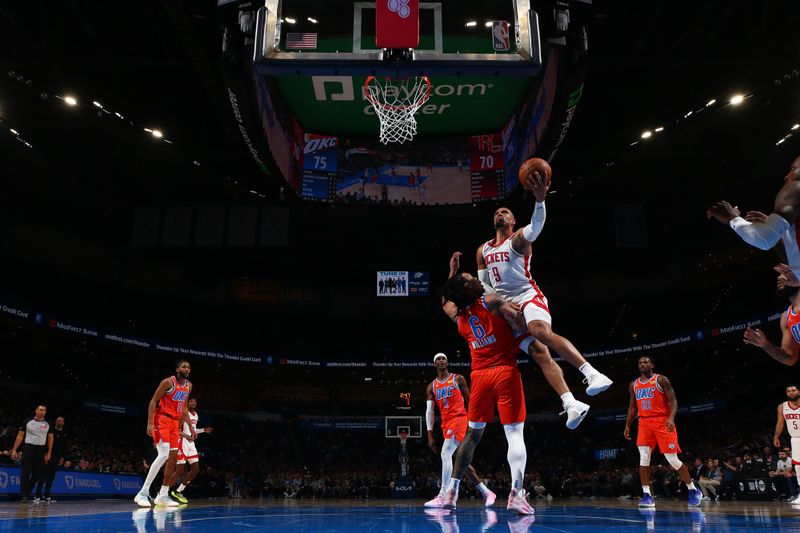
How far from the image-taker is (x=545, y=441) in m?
29.4

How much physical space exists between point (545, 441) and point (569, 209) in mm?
11638

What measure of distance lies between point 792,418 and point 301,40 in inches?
393

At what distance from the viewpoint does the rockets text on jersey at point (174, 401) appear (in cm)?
886

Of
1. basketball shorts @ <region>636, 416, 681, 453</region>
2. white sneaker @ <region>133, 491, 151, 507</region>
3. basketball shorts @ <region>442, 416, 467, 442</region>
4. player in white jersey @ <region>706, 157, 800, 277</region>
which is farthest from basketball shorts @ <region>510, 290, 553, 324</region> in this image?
white sneaker @ <region>133, 491, 151, 507</region>

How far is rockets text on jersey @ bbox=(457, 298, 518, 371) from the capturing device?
577cm

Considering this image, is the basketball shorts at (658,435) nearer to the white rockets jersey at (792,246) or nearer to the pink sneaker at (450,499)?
the pink sneaker at (450,499)

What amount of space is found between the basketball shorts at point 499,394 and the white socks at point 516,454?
7 cm

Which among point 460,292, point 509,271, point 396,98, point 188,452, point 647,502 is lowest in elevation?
point 647,502

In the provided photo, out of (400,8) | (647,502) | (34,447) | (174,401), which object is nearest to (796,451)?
(647,502)

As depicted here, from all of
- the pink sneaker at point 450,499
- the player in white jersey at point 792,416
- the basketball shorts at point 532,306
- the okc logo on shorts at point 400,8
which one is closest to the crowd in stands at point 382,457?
the player in white jersey at point 792,416

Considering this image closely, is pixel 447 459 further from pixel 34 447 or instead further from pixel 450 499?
pixel 34 447

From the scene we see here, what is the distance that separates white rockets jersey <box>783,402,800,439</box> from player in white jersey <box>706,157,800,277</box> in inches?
309

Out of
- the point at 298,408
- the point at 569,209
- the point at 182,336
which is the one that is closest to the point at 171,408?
the point at 569,209

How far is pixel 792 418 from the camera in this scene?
10.6 metres
